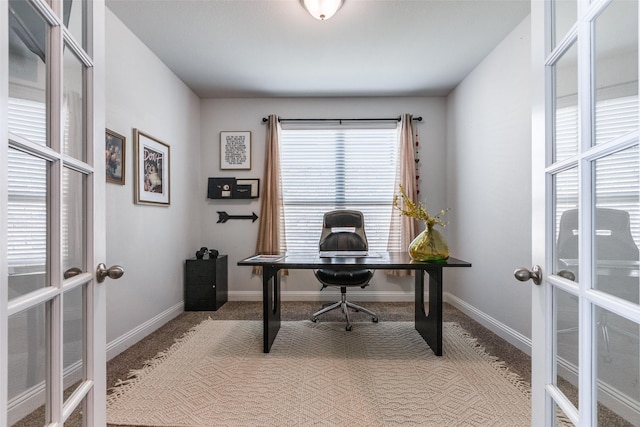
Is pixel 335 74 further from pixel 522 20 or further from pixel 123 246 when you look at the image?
pixel 123 246

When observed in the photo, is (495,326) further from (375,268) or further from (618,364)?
(618,364)

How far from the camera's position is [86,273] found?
35.3 inches

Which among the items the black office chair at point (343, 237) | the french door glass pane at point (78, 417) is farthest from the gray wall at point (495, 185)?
the french door glass pane at point (78, 417)

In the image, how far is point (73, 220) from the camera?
0.85 m

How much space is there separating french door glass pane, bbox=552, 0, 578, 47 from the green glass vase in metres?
1.62

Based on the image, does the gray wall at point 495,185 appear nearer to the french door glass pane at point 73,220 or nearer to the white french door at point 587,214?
the white french door at point 587,214

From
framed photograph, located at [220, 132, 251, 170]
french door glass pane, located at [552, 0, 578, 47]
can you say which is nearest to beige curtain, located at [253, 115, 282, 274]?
framed photograph, located at [220, 132, 251, 170]

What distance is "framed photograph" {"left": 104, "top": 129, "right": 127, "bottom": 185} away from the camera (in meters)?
2.39

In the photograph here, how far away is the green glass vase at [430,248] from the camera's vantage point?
7.68 ft

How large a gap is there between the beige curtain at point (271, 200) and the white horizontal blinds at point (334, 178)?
0.10 meters

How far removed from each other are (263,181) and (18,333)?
3.47m

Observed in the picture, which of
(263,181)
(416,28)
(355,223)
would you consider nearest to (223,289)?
(263,181)

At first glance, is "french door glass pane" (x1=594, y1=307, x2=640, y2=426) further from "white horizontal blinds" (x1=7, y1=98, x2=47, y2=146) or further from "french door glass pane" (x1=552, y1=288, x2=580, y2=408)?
"white horizontal blinds" (x1=7, y1=98, x2=47, y2=146)

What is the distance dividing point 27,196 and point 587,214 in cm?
121
